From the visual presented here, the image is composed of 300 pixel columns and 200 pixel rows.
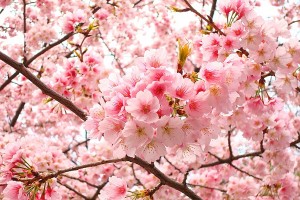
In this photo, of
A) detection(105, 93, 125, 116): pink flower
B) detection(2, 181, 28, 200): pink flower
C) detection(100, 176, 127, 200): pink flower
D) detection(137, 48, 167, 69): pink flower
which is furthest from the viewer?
detection(100, 176, 127, 200): pink flower

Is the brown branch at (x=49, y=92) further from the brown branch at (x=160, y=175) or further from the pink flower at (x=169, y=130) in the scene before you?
the pink flower at (x=169, y=130)

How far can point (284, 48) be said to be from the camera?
3146mm

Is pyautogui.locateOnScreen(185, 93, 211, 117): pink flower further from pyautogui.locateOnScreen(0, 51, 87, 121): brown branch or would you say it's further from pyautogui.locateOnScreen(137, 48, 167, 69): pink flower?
pyautogui.locateOnScreen(0, 51, 87, 121): brown branch

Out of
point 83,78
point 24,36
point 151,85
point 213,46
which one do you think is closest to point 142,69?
point 151,85

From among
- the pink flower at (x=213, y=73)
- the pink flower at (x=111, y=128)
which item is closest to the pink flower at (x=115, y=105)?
the pink flower at (x=111, y=128)

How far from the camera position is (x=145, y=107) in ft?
6.42

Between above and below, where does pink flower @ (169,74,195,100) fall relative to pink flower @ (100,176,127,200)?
above

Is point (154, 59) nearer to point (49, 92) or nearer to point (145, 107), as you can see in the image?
point (145, 107)

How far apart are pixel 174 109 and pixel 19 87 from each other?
17.7ft

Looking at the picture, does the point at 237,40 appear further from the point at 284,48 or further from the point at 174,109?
the point at 174,109

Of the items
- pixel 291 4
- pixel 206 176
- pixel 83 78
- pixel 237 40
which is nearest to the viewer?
pixel 237 40

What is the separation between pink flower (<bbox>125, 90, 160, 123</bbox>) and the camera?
6.46 ft

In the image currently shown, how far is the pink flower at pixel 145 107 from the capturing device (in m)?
1.97

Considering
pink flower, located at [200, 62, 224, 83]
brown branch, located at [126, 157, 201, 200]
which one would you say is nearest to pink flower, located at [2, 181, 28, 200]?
brown branch, located at [126, 157, 201, 200]
